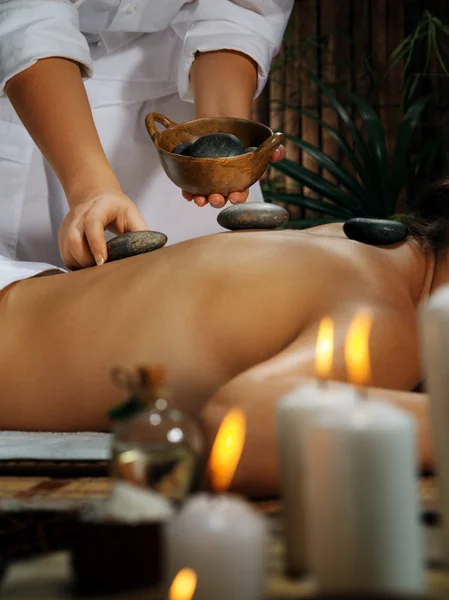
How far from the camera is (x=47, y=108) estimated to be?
6.07 ft

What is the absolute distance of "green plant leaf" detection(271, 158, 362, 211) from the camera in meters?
3.42

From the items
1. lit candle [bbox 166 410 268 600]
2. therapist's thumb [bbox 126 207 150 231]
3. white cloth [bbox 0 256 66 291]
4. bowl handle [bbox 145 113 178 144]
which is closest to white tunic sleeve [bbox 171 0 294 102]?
bowl handle [bbox 145 113 178 144]

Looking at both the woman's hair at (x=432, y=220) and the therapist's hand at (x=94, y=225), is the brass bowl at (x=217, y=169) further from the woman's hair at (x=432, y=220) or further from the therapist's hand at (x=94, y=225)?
the woman's hair at (x=432, y=220)

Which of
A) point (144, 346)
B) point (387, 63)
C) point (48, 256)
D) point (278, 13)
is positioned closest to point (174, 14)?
point (278, 13)

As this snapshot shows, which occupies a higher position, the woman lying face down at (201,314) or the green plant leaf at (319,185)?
the green plant leaf at (319,185)

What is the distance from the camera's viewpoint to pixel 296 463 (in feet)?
1.95

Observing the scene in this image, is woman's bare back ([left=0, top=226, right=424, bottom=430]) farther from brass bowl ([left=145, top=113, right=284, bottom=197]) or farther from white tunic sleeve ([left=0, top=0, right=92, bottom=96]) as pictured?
white tunic sleeve ([left=0, top=0, right=92, bottom=96])

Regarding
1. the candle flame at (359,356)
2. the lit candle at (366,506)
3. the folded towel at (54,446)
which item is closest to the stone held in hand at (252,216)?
the folded towel at (54,446)

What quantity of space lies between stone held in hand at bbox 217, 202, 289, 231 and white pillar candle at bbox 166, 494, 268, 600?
1074mm

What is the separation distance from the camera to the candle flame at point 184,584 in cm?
51

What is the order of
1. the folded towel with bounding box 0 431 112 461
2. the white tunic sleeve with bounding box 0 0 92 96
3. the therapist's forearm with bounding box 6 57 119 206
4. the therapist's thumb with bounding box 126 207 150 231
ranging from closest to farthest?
the folded towel with bounding box 0 431 112 461
the therapist's thumb with bounding box 126 207 150 231
the therapist's forearm with bounding box 6 57 119 206
the white tunic sleeve with bounding box 0 0 92 96

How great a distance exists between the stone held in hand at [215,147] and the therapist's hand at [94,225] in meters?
0.17

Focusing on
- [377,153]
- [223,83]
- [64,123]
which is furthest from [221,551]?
[377,153]

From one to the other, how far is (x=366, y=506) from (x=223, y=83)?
1.78 m
